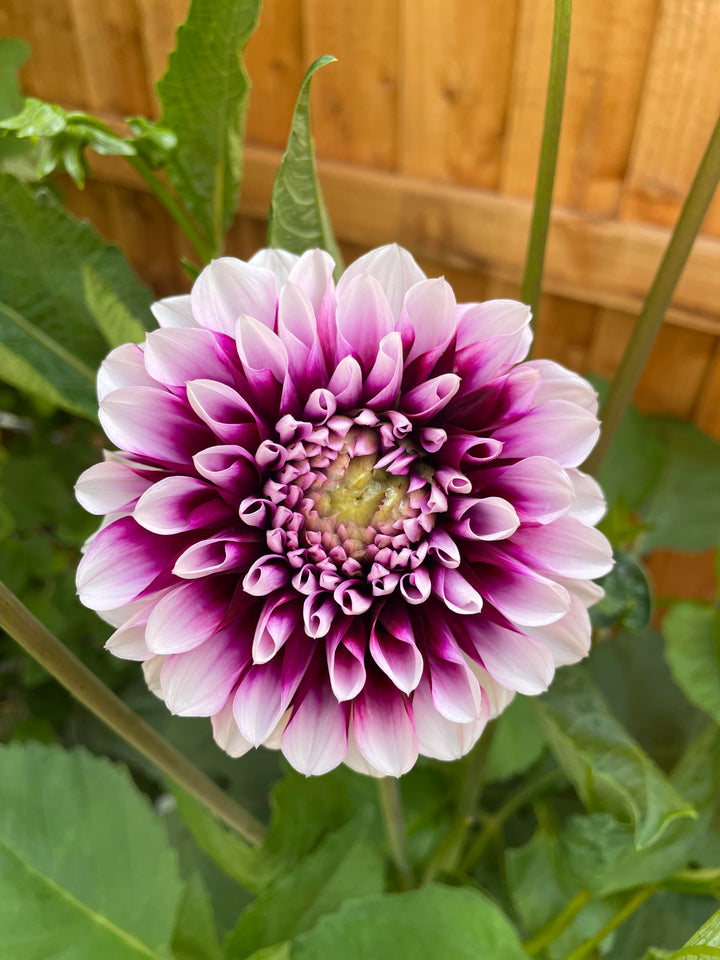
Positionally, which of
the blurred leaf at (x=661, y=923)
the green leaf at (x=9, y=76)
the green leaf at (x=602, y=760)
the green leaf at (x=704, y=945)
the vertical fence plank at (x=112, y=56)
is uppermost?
the green leaf at (x=9, y=76)

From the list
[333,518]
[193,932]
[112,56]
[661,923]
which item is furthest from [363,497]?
[112,56]

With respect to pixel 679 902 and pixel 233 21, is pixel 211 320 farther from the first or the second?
pixel 679 902

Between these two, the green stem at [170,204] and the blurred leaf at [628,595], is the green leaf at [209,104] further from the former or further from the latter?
the blurred leaf at [628,595]

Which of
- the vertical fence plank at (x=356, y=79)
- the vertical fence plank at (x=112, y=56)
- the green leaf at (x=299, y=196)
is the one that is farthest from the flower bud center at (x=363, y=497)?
Answer: the vertical fence plank at (x=112, y=56)

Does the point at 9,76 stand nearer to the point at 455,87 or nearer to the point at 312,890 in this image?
the point at 455,87

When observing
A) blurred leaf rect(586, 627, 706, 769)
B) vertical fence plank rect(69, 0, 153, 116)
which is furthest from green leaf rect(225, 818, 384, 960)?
vertical fence plank rect(69, 0, 153, 116)

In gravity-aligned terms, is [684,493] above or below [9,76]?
below
